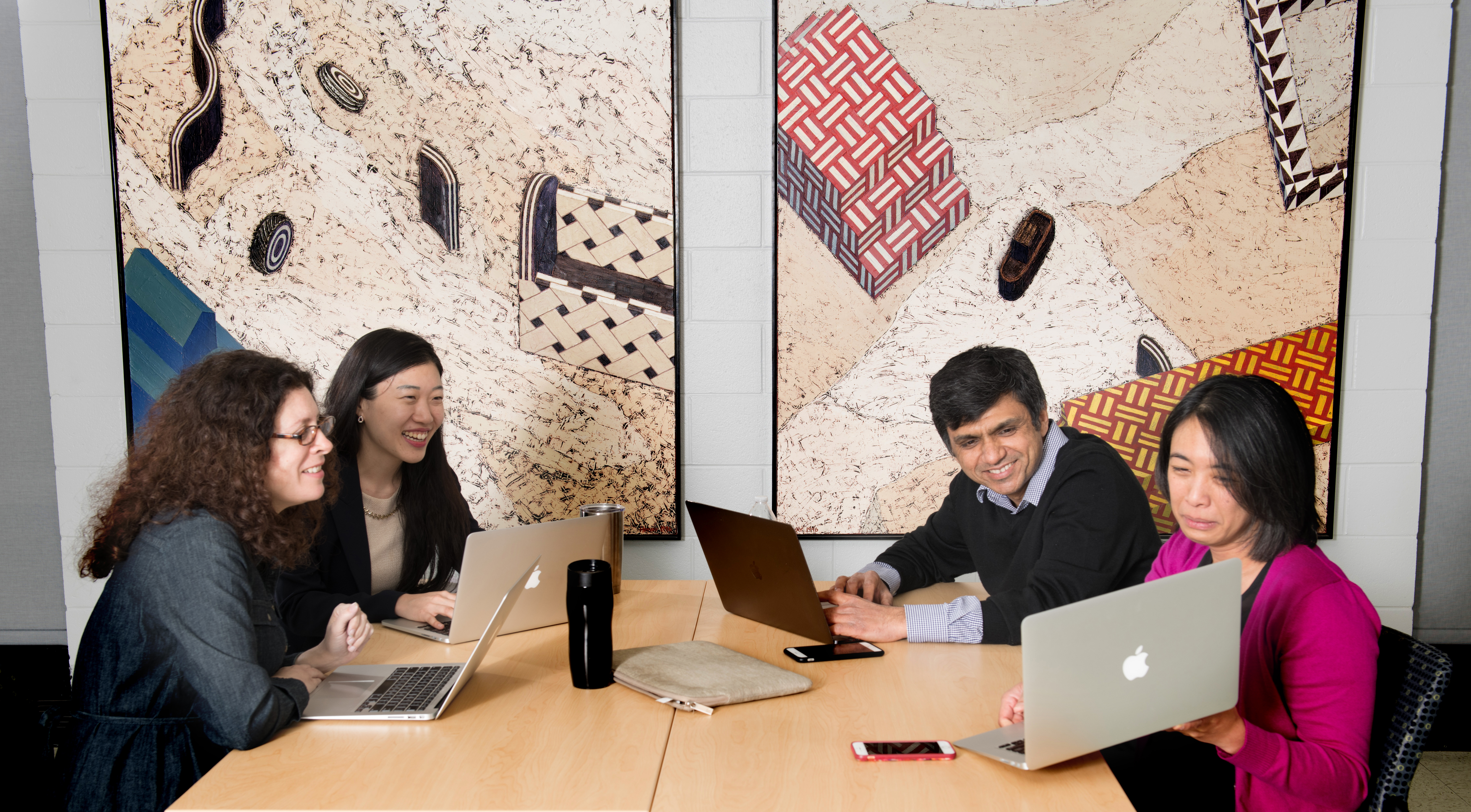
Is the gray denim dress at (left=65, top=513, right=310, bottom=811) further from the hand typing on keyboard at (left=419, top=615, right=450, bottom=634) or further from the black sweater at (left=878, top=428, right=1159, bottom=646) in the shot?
the black sweater at (left=878, top=428, right=1159, bottom=646)

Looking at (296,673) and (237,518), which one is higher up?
(237,518)

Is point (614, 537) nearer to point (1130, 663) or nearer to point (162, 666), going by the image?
point (162, 666)

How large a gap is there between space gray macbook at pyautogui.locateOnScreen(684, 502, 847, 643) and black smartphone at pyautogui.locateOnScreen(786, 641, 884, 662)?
1.2 inches

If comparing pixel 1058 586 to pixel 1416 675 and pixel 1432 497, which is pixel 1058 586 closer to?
pixel 1416 675

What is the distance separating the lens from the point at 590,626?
154 cm

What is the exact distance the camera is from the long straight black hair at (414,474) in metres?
2.42

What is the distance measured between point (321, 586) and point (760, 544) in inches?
42.4

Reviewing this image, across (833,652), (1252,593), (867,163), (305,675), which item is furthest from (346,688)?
(867,163)

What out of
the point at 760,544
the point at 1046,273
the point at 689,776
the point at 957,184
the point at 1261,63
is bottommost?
the point at 689,776

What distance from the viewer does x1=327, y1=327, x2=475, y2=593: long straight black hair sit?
2.42 meters

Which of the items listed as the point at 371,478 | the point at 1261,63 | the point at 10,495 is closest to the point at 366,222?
the point at 371,478

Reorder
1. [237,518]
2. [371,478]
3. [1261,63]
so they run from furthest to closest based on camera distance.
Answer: [1261,63] → [371,478] → [237,518]

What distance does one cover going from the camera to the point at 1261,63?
2699mm

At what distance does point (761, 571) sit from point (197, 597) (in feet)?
3.16
